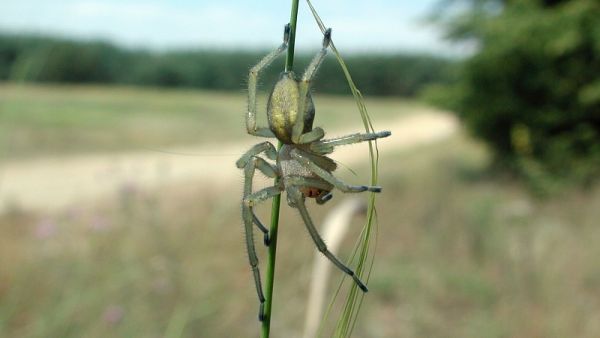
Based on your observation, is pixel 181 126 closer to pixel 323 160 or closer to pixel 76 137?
pixel 76 137

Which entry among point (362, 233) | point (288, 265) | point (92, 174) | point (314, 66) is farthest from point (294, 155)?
point (92, 174)

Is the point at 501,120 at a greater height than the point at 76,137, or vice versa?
the point at 501,120

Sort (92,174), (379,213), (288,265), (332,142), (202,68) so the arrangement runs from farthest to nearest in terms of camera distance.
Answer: (202,68), (92,174), (379,213), (288,265), (332,142)

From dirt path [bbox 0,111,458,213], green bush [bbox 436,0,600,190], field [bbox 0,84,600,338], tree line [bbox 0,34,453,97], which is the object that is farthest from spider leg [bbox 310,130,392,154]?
tree line [bbox 0,34,453,97]

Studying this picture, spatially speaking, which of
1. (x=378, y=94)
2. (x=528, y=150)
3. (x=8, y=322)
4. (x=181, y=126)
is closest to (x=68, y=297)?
(x=8, y=322)

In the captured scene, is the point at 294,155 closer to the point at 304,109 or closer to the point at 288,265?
the point at 304,109

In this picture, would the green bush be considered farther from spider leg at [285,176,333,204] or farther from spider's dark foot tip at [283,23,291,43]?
spider's dark foot tip at [283,23,291,43]
